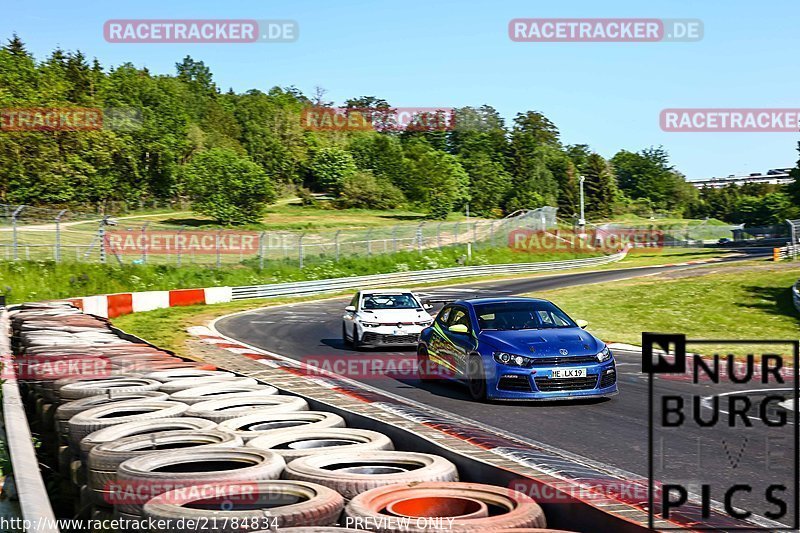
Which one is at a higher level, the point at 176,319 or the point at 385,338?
the point at 385,338

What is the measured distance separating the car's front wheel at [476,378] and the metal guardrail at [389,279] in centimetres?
2846

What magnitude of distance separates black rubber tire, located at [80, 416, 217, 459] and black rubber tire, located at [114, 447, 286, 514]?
0.80 meters

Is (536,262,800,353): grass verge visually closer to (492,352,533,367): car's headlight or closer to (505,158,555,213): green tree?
(492,352,533,367): car's headlight

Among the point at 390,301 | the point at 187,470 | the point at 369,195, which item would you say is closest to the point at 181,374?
the point at 187,470

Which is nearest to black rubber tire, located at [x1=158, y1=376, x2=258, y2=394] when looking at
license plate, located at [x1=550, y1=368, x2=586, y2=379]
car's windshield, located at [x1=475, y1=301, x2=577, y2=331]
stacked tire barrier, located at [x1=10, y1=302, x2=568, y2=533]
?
stacked tire barrier, located at [x1=10, y1=302, x2=568, y2=533]

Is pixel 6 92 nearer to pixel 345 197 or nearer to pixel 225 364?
pixel 345 197

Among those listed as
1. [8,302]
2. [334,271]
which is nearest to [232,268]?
[334,271]

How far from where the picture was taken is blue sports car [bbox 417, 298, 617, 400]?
11.8 m

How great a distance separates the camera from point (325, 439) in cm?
652

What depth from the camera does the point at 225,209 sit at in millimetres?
85625

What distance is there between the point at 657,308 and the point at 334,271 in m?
23.4

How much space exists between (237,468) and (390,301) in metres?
15.8

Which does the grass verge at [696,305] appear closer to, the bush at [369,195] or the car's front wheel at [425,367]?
the car's front wheel at [425,367]

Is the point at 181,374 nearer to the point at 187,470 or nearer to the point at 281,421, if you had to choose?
the point at 281,421
